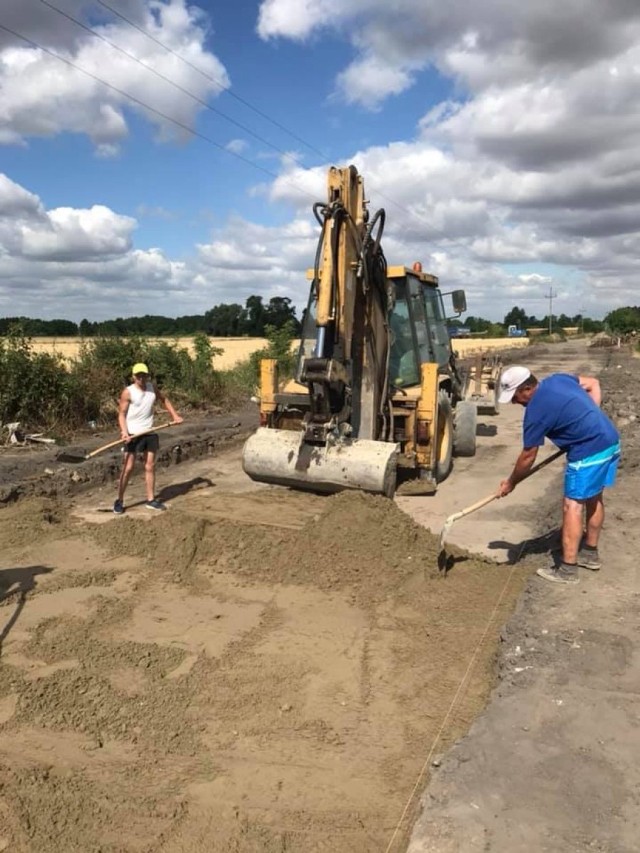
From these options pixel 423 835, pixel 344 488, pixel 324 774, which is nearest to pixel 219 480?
pixel 344 488

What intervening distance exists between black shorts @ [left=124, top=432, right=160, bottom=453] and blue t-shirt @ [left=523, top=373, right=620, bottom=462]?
4295mm

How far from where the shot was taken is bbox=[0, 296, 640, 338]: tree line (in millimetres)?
14034

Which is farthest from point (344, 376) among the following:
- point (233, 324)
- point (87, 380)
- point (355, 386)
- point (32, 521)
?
point (233, 324)

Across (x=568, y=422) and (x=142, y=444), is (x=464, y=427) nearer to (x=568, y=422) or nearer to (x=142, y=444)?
(x=142, y=444)

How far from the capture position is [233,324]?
71750 millimetres

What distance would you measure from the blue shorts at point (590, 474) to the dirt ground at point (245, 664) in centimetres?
86

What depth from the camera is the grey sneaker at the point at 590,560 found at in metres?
4.93

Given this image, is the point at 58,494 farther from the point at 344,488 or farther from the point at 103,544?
the point at 344,488

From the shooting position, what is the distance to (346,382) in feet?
23.3

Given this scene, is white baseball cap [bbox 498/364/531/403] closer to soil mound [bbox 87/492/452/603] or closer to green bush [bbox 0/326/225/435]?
soil mound [bbox 87/492/452/603]

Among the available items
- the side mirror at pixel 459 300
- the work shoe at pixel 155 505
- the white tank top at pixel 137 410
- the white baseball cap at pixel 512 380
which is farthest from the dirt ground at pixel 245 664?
the side mirror at pixel 459 300

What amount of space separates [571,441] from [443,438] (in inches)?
151

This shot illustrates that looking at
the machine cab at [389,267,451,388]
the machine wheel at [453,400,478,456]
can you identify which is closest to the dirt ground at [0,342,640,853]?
the machine cab at [389,267,451,388]

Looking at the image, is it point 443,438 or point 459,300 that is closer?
point 443,438
